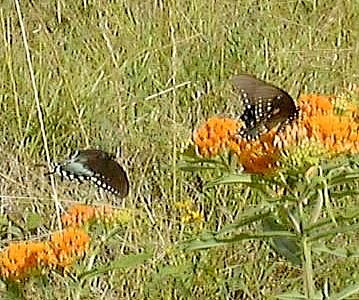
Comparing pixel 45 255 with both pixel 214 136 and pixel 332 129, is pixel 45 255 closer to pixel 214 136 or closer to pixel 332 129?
Result: pixel 214 136

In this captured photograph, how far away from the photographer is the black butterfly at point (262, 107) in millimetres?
1867

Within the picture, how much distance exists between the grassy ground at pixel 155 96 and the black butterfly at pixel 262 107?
738 mm

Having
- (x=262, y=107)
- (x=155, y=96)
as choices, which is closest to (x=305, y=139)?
(x=262, y=107)

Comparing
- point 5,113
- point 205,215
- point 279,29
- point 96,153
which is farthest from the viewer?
point 279,29

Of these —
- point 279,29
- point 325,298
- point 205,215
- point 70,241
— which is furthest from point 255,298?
point 279,29

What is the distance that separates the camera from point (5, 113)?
3.92 meters

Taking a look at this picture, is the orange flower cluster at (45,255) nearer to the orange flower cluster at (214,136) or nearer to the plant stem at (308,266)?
the orange flower cluster at (214,136)

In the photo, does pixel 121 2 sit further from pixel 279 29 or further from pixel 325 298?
pixel 325 298

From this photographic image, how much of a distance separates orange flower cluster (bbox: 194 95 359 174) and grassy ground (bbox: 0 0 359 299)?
854mm

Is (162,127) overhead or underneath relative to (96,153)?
underneath

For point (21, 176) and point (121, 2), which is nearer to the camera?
point (21, 176)

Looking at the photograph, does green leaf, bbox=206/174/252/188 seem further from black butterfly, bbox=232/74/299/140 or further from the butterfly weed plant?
black butterfly, bbox=232/74/299/140

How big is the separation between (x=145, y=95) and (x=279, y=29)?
0.69 m

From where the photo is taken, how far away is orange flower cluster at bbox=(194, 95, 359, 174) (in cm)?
169
